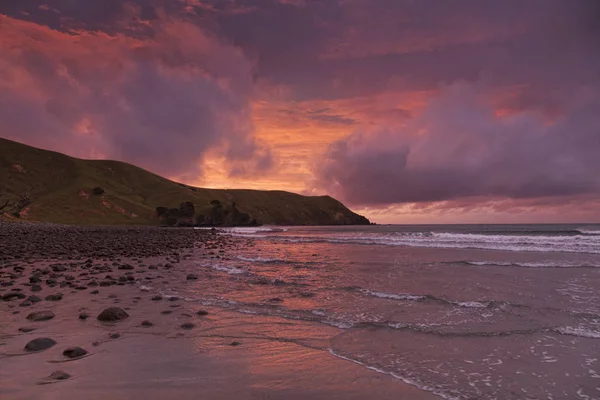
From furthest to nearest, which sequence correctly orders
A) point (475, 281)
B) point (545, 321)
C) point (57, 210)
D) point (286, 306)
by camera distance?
1. point (57, 210)
2. point (475, 281)
3. point (286, 306)
4. point (545, 321)

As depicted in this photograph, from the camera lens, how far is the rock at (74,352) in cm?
696

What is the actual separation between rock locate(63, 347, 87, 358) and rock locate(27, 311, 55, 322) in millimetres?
3437

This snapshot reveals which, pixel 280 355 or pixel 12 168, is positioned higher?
pixel 12 168

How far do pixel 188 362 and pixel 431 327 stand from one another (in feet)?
20.0

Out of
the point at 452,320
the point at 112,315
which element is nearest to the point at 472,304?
the point at 452,320

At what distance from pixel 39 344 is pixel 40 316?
282 cm

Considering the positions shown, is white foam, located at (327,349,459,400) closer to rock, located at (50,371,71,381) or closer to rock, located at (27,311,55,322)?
→ rock, located at (50,371,71,381)

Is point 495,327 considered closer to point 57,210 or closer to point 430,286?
point 430,286

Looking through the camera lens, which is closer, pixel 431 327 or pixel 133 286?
pixel 431 327

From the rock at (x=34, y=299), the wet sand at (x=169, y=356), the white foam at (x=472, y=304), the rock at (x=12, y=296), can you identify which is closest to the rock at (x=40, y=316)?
the wet sand at (x=169, y=356)

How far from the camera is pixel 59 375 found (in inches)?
232

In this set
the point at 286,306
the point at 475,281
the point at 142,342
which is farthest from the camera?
the point at 475,281

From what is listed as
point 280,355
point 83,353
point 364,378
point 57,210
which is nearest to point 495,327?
point 364,378

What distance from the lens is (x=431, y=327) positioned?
967 cm
